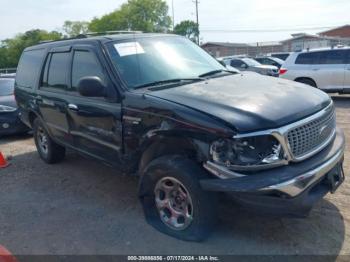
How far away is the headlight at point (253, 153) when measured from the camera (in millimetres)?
2922

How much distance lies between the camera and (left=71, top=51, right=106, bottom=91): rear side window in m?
4.25

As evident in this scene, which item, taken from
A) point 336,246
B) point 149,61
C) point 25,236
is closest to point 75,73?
point 149,61

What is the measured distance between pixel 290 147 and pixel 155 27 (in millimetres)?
81189

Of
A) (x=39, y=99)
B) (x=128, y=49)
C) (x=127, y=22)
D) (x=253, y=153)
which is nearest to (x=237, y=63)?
(x=39, y=99)


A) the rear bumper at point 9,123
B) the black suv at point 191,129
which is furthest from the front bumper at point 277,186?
the rear bumper at point 9,123

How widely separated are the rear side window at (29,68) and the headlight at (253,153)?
13.1ft

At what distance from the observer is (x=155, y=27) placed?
80.7m

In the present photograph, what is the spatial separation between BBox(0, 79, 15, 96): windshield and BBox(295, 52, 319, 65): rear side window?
8.99m

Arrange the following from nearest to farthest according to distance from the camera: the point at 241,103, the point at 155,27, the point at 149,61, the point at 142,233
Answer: the point at 241,103, the point at 142,233, the point at 149,61, the point at 155,27

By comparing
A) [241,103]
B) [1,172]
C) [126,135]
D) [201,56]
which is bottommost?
[1,172]

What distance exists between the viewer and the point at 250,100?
3.27 m

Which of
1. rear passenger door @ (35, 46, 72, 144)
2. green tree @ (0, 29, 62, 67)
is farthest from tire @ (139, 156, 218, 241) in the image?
green tree @ (0, 29, 62, 67)

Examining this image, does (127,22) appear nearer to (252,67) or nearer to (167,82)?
(252,67)

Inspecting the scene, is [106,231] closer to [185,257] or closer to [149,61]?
[185,257]
